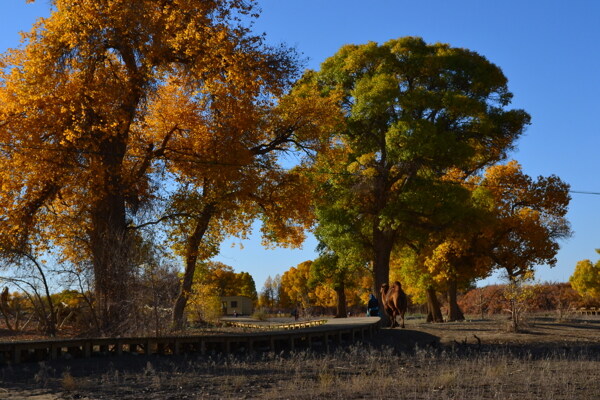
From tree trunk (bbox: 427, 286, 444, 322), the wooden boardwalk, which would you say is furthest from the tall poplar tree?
tree trunk (bbox: 427, 286, 444, 322)

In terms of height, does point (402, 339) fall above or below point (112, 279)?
below

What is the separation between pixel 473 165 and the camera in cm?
3528

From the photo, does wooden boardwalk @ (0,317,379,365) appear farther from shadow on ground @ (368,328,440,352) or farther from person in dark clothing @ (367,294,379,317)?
person in dark clothing @ (367,294,379,317)

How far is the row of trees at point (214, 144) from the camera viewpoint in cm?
Result: 2159

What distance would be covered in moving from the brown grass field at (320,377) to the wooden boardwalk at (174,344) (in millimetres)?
523

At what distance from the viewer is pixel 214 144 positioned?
2362cm

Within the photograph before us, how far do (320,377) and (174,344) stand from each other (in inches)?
213

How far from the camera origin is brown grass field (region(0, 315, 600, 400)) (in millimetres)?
11094

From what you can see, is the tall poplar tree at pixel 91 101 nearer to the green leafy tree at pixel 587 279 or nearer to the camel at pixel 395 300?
the camel at pixel 395 300

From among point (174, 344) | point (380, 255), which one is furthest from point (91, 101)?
point (380, 255)

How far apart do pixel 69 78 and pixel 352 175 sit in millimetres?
12374

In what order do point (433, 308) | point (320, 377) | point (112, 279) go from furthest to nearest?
point (433, 308) → point (112, 279) → point (320, 377)

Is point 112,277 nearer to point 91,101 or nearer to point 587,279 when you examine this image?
point 91,101

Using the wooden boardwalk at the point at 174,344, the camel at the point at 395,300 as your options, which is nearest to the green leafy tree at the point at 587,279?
the camel at the point at 395,300
